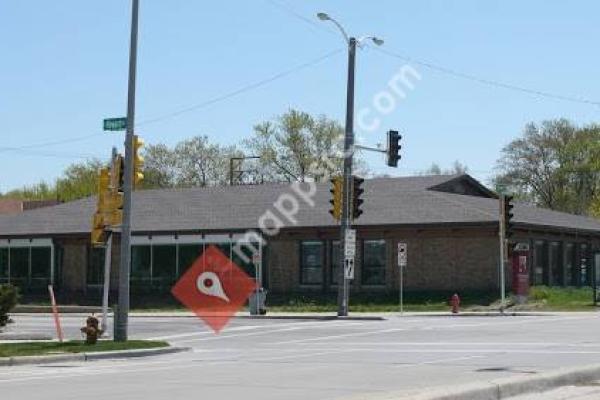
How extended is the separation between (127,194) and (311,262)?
26693 millimetres

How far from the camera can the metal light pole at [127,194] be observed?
925 inches

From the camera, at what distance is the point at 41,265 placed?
55906 millimetres

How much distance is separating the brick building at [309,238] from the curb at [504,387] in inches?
1177

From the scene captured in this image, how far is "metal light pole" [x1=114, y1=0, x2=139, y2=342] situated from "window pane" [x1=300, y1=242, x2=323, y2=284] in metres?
25.9

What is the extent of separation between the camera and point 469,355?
1955 centimetres

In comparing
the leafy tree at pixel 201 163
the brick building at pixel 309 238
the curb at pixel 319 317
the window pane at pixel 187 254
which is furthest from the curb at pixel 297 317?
the leafy tree at pixel 201 163

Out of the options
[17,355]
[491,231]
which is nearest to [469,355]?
[17,355]

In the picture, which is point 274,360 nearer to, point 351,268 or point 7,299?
point 7,299

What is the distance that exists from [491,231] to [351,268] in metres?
9.20

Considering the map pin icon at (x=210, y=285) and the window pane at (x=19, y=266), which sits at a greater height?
→ the window pane at (x=19, y=266)

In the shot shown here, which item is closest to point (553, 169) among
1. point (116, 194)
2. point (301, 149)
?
point (301, 149)

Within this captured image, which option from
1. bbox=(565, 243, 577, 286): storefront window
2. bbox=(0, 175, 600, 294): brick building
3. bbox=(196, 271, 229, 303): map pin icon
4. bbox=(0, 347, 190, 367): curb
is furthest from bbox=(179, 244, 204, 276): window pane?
bbox=(0, 347, 190, 367): curb
